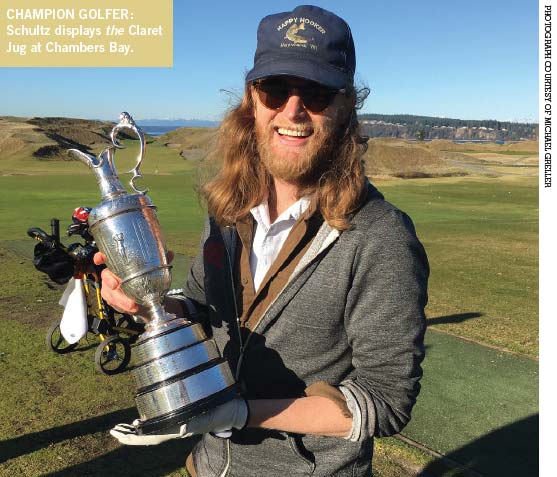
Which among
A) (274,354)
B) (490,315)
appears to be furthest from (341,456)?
(490,315)

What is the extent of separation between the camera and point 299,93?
215 centimetres

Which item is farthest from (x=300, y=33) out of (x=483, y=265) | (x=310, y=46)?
(x=483, y=265)

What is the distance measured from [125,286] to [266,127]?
81 centimetres

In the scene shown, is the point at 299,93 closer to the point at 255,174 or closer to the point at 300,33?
the point at 300,33

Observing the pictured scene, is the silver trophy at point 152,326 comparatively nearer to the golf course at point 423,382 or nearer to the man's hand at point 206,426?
the man's hand at point 206,426

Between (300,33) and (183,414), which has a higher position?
(300,33)

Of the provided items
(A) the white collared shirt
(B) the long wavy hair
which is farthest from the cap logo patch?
(A) the white collared shirt

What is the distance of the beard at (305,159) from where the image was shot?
215cm

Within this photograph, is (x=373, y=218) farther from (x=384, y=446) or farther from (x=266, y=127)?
(x=384, y=446)

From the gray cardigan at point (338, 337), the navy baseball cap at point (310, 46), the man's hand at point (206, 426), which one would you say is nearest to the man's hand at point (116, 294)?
the gray cardigan at point (338, 337)

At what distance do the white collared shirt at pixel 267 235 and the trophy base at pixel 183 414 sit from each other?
1.59 ft

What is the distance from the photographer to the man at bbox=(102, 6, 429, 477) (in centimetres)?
185

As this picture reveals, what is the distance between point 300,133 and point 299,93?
0.14 meters
